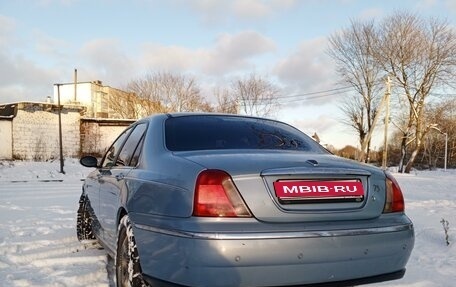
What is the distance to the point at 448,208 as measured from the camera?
324 inches

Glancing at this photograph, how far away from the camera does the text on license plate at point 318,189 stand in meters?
2.30

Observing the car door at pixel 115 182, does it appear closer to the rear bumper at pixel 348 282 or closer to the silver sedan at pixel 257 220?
the silver sedan at pixel 257 220

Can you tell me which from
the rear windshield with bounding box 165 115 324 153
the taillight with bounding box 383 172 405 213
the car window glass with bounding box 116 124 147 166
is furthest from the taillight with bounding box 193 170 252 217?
the car window glass with bounding box 116 124 147 166

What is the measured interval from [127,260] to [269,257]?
122cm

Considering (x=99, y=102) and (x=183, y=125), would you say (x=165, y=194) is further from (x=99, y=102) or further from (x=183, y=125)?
(x=99, y=102)

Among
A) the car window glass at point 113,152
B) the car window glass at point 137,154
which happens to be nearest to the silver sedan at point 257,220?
the car window glass at point 137,154

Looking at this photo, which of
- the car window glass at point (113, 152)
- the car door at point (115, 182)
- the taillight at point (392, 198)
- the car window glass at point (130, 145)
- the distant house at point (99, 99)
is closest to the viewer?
the taillight at point (392, 198)

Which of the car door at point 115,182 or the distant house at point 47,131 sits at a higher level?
the distant house at point 47,131

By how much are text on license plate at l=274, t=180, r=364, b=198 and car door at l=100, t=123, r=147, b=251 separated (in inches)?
53.5

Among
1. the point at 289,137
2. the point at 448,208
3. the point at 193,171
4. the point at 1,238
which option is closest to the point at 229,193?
the point at 193,171

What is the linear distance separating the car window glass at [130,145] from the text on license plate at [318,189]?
1.55m

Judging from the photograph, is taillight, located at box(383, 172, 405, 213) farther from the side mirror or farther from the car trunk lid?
the side mirror

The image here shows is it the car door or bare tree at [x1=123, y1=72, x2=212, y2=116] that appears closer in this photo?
the car door

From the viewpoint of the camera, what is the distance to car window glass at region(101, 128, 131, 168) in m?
4.08
